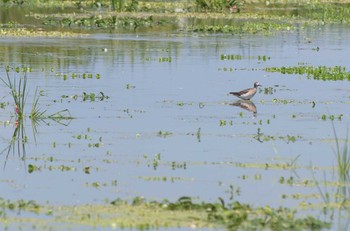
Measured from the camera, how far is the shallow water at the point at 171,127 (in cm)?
1357

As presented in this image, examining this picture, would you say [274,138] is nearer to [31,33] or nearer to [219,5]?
[31,33]

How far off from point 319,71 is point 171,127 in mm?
9074

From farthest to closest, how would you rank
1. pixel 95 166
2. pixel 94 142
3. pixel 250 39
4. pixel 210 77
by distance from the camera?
pixel 250 39 < pixel 210 77 < pixel 94 142 < pixel 95 166

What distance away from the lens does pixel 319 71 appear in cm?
2644

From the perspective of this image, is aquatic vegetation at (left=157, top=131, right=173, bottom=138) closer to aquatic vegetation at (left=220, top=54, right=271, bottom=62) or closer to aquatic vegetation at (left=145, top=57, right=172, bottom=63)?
aquatic vegetation at (left=145, top=57, right=172, bottom=63)

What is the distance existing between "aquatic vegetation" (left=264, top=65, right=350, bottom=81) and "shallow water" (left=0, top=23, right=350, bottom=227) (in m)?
0.41

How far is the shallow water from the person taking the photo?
1357 cm

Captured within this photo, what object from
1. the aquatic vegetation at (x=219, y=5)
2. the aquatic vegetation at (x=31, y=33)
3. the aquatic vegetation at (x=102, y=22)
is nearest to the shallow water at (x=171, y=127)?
the aquatic vegetation at (x=31, y=33)

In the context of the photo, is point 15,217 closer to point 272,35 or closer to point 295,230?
point 295,230

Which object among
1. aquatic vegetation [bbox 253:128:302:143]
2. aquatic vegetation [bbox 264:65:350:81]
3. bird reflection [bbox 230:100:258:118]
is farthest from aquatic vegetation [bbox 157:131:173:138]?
aquatic vegetation [bbox 264:65:350:81]

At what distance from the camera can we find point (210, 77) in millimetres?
25797

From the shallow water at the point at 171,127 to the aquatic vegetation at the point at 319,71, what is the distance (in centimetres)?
41

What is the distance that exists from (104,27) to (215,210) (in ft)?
95.2

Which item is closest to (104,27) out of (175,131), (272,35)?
(272,35)
